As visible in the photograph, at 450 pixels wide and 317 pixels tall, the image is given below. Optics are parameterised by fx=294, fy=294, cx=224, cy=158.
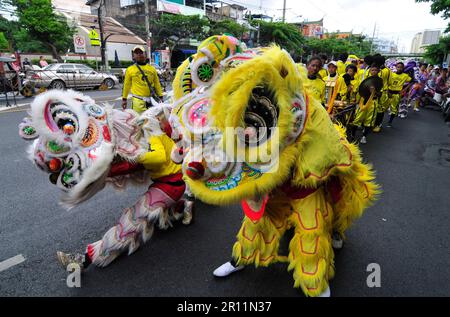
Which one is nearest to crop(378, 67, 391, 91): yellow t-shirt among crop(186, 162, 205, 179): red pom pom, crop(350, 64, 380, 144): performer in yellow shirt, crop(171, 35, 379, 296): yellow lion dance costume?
crop(350, 64, 380, 144): performer in yellow shirt

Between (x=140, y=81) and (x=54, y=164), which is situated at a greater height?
(x=140, y=81)

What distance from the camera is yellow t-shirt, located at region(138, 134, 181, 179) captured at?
2.19 m

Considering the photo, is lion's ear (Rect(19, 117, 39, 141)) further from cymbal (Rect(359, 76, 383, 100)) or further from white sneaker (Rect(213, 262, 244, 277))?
cymbal (Rect(359, 76, 383, 100))

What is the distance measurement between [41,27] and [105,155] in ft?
80.5

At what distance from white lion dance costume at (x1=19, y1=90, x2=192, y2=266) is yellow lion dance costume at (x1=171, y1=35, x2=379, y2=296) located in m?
0.49

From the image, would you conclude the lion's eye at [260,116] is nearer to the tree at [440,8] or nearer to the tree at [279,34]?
the tree at [440,8]

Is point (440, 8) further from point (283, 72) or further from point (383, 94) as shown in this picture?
point (283, 72)

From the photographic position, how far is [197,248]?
2.55 m

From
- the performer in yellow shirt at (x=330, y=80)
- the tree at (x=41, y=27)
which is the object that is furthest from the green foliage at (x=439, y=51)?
the tree at (x=41, y=27)

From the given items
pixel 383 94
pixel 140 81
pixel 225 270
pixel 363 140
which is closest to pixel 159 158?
pixel 225 270

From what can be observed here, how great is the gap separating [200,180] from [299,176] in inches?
20.4

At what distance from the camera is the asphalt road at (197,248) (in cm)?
211

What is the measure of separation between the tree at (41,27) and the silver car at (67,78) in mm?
9866
